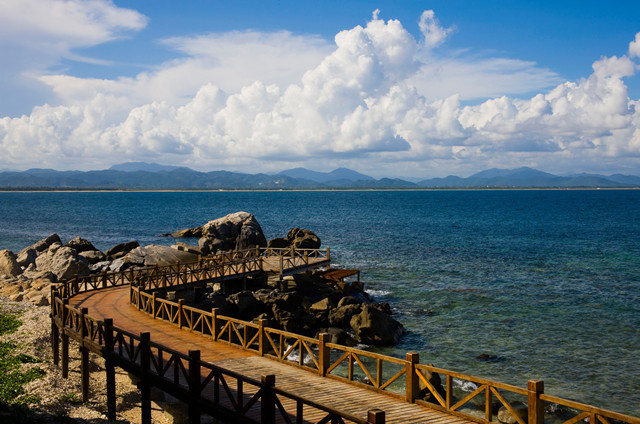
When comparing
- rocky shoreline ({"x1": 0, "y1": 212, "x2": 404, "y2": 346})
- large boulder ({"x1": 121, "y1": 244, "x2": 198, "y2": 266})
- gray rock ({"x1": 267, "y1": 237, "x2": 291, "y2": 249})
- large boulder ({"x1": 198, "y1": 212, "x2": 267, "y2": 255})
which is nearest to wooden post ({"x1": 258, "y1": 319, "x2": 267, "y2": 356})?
rocky shoreline ({"x1": 0, "y1": 212, "x2": 404, "y2": 346})

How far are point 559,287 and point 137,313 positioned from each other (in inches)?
1203

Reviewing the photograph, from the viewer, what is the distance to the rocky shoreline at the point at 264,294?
92.2ft

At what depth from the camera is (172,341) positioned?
18.9 m

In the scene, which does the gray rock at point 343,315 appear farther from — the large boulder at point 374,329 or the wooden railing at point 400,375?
the wooden railing at point 400,375

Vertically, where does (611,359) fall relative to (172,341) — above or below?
below

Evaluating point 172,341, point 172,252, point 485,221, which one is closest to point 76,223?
point 172,252

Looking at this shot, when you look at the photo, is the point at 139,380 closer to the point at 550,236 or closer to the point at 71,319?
the point at 71,319

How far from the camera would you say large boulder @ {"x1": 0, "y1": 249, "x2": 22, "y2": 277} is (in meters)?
41.9

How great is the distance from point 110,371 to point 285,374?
584cm

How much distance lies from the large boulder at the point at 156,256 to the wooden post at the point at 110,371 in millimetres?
23299

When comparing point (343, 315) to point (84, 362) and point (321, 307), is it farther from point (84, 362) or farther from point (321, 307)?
point (84, 362)

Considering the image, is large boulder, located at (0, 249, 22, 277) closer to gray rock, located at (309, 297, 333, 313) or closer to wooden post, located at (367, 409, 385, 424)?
gray rock, located at (309, 297, 333, 313)

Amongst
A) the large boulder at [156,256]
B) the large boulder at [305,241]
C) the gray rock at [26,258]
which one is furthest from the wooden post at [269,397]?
the gray rock at [26,258]

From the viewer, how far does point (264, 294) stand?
30969 millimetres
